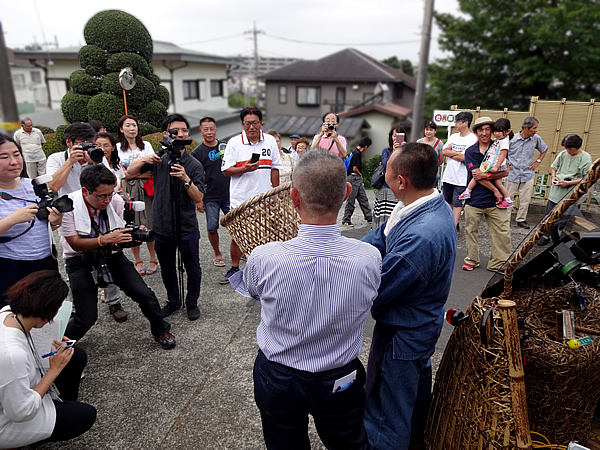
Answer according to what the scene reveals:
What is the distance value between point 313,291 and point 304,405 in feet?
1.80

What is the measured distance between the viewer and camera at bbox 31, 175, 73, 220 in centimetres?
299

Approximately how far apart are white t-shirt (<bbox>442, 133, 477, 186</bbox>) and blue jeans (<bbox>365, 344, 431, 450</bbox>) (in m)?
4.18

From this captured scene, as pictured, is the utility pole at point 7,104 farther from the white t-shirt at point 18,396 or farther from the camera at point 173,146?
the white t-shirt at point 18,396

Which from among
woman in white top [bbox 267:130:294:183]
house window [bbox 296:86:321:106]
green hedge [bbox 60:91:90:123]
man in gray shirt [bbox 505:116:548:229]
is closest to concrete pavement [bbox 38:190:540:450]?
woman in white top [bbox 267:130:294:183]

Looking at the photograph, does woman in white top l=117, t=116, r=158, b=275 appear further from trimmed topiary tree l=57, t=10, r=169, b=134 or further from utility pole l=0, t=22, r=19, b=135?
trimmed topiary tree l=57, t=10, r=169, b=134

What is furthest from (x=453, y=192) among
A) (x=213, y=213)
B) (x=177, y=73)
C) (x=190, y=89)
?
(x=190, y=89)

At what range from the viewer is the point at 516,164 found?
23.1 feet

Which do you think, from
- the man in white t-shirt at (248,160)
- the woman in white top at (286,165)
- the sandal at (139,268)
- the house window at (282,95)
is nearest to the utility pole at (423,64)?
the woman in white top at (286,165)

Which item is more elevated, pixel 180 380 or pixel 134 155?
pixel 134 155

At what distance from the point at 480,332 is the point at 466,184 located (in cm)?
431

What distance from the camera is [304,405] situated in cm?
180

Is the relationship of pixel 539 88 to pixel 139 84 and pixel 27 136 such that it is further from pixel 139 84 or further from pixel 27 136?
pixel 27 136

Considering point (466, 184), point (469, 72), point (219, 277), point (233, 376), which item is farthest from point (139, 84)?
point (469, 72)

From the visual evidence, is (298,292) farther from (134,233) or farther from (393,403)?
(134,233)
